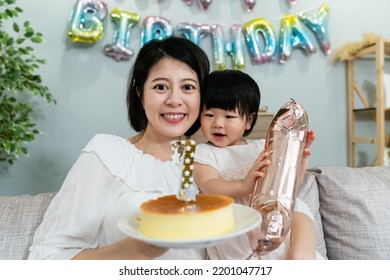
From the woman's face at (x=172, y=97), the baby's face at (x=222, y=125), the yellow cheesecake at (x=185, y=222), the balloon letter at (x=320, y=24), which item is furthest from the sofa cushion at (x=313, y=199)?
the balloon letter at (x=320, y=24)

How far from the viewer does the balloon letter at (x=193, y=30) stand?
88.2 inches

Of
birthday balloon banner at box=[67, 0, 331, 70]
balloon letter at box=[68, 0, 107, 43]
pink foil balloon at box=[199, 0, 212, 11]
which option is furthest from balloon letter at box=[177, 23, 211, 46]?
balloon letter at box=[68, 0, 107, 43]

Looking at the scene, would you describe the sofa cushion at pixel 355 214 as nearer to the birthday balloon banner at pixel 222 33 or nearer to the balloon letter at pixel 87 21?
the birthday balloon banner at pixel 222 33

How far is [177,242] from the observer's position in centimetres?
50

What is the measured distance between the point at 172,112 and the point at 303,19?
6.13ft

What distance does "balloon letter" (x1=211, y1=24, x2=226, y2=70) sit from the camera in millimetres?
2262

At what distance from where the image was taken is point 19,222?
39.4 inches

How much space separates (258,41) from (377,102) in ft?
2.46

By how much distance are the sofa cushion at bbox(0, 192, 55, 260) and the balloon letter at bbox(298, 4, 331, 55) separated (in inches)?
73.8

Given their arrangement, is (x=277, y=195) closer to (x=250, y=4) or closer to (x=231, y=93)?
(x=231, y=93)

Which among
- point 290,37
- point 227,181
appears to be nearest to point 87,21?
point 290,37

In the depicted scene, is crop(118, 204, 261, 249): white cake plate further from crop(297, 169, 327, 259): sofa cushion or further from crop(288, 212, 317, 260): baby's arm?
crop(297, 169, 327, 259): sofa cushion
